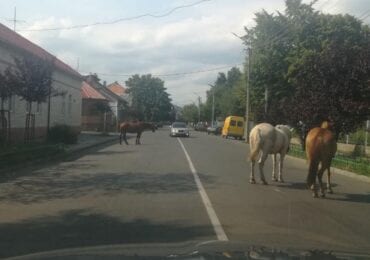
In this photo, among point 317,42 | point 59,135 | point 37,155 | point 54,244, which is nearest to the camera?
point 54,244

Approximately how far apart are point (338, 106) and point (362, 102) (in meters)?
1.40

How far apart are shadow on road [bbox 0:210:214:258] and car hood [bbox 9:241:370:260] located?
345 centimetres

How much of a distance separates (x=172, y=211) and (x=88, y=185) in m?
4.98

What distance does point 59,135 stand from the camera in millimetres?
37469

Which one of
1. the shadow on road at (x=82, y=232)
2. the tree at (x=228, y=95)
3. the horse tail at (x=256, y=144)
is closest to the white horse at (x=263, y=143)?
the horse tail at (x=256, y=144)

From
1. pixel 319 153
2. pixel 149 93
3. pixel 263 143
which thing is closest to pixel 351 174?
pixel 263 143

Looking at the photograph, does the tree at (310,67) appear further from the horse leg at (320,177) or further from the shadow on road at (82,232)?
the shadow on road at (82,232)

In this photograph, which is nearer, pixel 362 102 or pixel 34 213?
pixel 34 213

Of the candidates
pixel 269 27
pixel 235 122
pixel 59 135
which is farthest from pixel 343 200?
pixel 235 122

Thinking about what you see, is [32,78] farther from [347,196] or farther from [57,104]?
[57,104]

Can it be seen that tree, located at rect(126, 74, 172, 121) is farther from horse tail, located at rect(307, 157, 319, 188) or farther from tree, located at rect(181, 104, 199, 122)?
horse tail, located at rect(307, 157, 319, 188)

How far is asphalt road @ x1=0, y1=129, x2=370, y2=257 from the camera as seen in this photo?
9.07 meters

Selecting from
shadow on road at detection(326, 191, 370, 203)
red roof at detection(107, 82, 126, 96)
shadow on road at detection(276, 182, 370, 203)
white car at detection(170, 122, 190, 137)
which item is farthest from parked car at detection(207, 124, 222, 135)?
shadow on road at detection(326, 191, 370, 203)

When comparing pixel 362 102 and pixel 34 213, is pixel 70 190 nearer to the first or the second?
pixel 34 213
